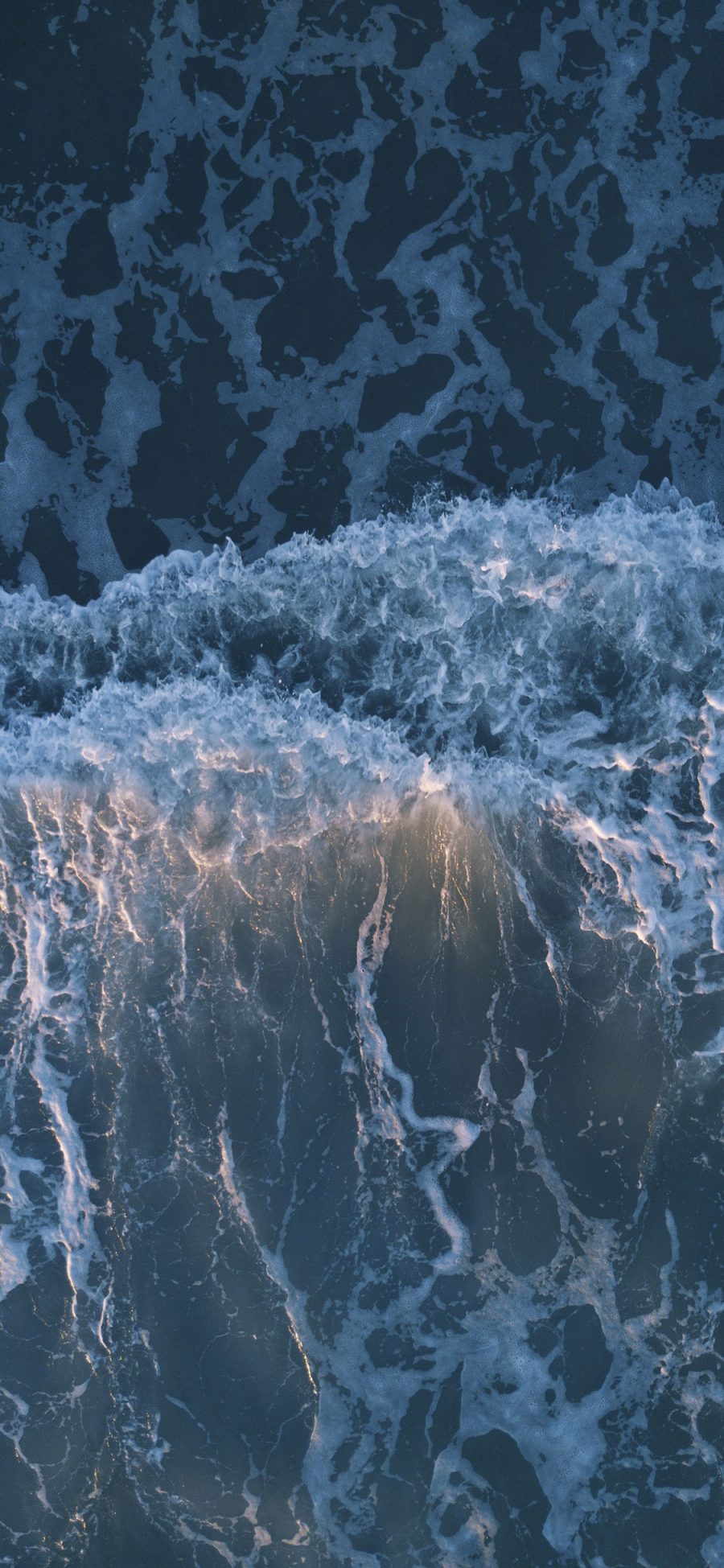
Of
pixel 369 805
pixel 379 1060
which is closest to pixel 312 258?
pixel 369 805

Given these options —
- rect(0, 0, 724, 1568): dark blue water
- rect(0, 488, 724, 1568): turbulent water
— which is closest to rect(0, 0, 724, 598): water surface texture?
rect(0, 0, 724, 1568): dark blue water

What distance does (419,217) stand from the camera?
23.9 feet

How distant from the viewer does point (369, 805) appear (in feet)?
23.1

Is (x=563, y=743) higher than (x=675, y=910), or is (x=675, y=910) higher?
(x=563, y=743)

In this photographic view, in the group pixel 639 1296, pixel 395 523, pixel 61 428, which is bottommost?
pixel 639 1296

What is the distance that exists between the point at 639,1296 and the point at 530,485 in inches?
334

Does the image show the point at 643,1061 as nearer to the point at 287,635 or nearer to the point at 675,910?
the point at 675,910

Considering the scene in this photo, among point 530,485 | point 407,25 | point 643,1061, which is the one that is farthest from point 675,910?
point 407,25

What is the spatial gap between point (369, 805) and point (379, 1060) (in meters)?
2.66

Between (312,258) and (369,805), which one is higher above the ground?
(312,258)

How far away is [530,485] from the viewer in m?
7.17

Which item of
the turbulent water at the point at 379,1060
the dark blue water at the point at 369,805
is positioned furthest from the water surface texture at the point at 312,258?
the turbulent water at the point at 379,1060

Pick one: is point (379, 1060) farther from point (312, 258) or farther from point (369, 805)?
point (312, 258)

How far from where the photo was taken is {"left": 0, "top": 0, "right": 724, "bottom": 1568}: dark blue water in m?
7.07
